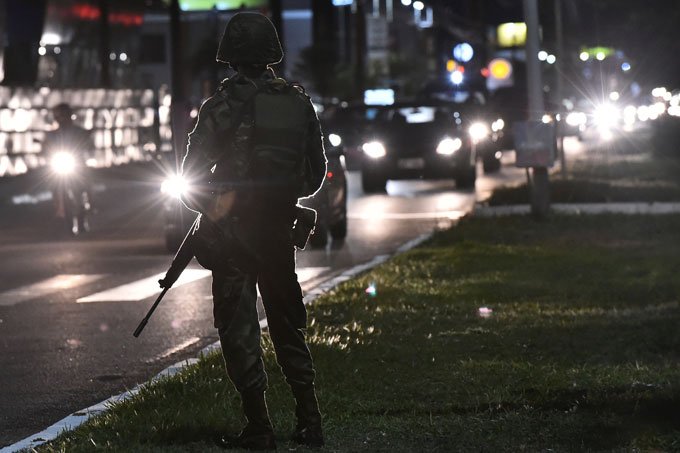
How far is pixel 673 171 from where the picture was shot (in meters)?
34.7

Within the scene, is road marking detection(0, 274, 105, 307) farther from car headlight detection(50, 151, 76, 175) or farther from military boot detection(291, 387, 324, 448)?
military boot detection(291, 387, 324, 448)

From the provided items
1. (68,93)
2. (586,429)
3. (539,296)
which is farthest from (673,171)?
(586,429)

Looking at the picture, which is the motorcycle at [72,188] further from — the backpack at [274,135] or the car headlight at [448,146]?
the backpack at [274,135]

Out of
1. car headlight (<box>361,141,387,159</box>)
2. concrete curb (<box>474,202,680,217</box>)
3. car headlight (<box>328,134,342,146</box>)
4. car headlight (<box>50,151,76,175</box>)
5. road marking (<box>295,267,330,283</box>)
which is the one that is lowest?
road marking (<box>295,267,330,283</box>)

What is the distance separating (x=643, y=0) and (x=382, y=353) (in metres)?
31.5

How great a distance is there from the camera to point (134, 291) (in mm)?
14930

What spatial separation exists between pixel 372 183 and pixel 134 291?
1717 cm

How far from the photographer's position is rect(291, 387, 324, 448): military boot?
707 cm

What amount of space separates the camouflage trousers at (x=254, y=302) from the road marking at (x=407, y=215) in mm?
17026

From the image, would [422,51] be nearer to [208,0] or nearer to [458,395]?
[208,0]

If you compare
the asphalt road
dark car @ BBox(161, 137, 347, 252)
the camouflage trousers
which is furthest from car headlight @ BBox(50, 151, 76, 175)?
the camouflage trousers

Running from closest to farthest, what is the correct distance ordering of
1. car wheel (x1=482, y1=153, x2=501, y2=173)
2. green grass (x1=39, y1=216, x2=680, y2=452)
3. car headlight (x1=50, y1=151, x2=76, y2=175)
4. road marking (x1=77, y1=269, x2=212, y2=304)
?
green grass (x1=39, y1=216, x2=680, y2=452) < road marking (x1=77, y1=269, x2=212, y2=304) < car headlight (x1=50, y1=151, x2=76, y2=175) < car wheel (x1=482, y1=153, x2=501, y2=173)

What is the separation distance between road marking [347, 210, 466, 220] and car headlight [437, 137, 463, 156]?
21.6ft

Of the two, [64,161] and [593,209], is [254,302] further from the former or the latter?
[593,209]
